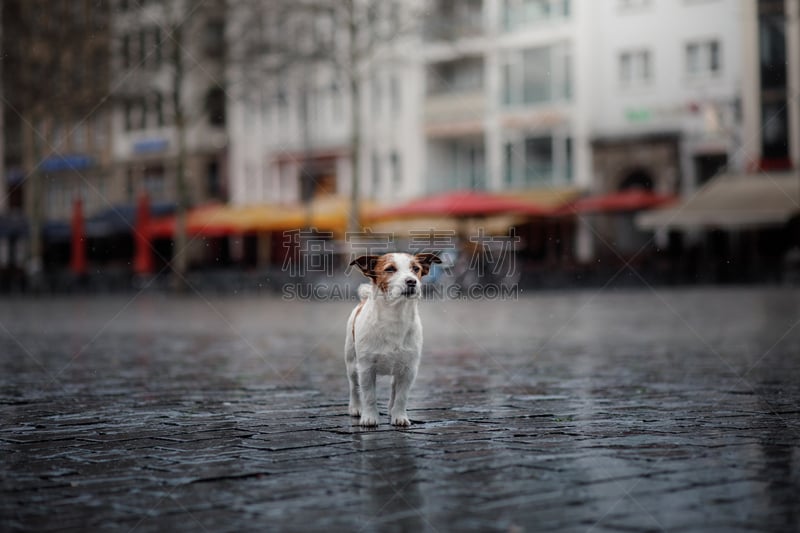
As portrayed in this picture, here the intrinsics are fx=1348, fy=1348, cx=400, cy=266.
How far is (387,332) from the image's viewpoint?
24.8 feet

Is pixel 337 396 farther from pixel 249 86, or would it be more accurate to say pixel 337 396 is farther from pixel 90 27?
pixel 90 27

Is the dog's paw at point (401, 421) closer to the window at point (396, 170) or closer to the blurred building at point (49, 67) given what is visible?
the blurred building at point (49, 67)

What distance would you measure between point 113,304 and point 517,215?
11790 millimetres

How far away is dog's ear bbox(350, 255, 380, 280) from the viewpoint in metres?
7.64

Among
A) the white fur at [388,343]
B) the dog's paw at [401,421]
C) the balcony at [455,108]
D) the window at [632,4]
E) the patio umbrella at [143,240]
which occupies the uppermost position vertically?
the window at [632,4]

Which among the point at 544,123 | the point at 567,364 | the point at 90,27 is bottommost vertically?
the point at 567,364

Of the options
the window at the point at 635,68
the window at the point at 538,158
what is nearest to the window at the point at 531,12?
the window at the point at 635,68

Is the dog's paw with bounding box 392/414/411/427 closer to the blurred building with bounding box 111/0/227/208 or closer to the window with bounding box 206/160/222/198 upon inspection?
the blurred building with bounding box 111/0/227/208

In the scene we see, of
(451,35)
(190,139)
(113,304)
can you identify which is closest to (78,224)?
(113,304)

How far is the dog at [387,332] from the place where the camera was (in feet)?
24.6

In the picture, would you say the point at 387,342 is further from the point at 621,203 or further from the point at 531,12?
the point at 531,12

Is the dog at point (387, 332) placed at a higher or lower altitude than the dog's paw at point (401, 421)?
higher

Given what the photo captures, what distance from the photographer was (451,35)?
138 feet

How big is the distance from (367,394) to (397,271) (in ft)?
2.48
